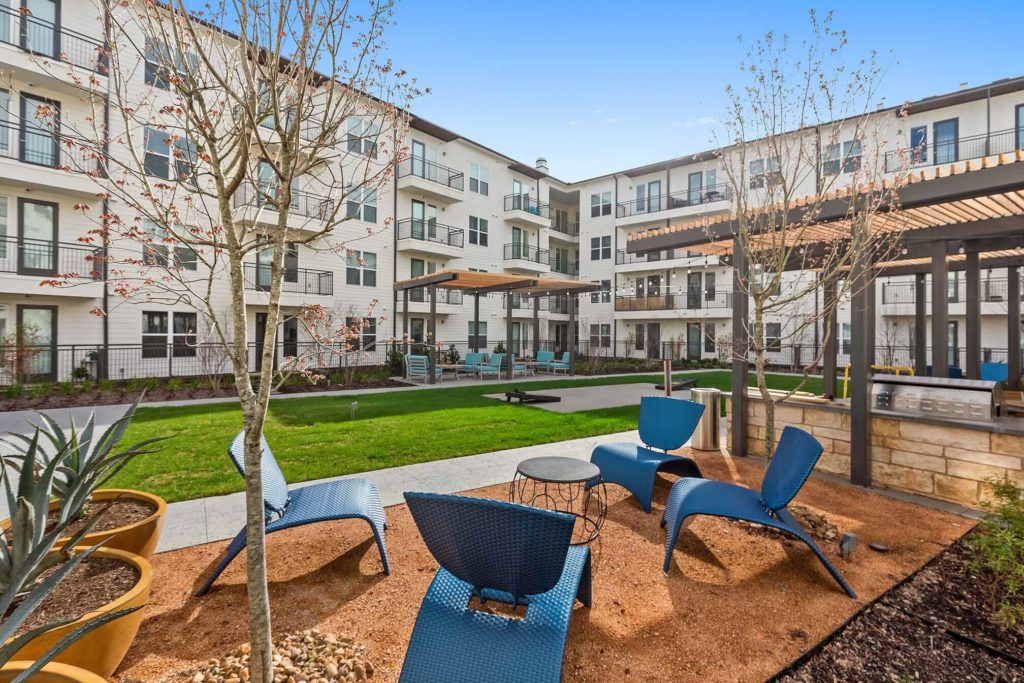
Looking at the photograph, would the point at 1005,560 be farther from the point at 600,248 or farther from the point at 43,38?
the point at 600,248

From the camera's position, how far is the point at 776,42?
16.9 ft

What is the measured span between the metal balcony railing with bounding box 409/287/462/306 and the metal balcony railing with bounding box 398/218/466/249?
2511 millimetres

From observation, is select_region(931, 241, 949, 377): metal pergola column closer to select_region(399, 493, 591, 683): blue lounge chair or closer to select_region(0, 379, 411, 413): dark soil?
select_region(399, 493, 591, 683): blue lounge chair

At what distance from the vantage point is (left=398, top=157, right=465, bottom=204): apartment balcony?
75.9 ft

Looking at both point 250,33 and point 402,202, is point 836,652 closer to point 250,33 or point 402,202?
point 250,33

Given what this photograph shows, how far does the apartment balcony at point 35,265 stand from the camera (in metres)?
13.3

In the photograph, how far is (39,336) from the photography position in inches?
567

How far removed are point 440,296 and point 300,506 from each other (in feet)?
72.3

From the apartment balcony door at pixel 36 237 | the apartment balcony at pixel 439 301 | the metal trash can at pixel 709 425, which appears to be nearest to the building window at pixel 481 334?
the apartment balcony at pixel 439 301

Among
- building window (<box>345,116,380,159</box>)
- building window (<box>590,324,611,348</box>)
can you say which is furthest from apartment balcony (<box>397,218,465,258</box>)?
building window (<box>345,116,380,159</box>)

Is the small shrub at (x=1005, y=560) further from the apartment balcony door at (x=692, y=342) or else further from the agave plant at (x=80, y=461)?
the apartment balcony door at (x=692, y=342)

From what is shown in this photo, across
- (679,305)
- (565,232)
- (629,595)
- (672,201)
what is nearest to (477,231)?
(565,232)

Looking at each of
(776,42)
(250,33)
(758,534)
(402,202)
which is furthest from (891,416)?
(402,202)

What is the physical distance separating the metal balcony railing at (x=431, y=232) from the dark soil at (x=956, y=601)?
2186 centimetres
